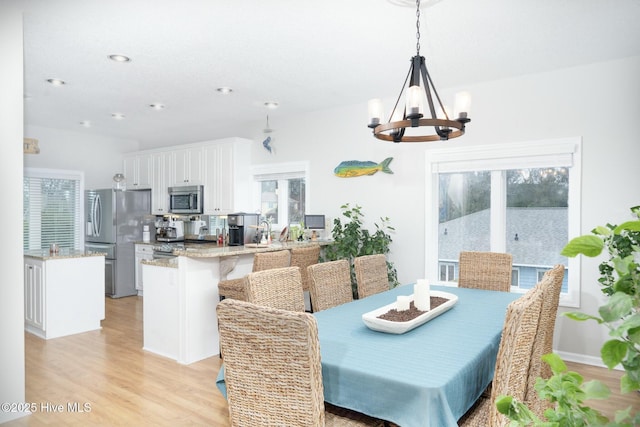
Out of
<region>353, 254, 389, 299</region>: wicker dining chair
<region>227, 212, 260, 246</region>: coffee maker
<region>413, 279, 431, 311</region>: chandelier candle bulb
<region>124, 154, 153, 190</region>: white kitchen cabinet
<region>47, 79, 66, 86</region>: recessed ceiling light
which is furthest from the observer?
<region>124, 154, 153, 190</region>: white kitchen cabinet

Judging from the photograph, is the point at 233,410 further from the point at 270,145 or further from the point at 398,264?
the point at 270,145

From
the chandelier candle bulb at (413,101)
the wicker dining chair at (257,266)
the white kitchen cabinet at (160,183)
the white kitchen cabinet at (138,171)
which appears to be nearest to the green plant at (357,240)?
the wicker dining chair at (257,266)

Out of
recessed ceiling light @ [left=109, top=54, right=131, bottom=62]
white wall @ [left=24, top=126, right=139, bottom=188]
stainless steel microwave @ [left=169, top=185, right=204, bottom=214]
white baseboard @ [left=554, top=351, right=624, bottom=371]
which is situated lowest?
white baseboard @ [left=554, top=351, right=624, bottom=371]

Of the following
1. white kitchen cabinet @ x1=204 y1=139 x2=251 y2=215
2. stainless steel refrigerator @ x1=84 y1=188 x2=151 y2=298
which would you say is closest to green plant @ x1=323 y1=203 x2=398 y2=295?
white kitchen cabinet @ x1=204 y1=139 x2=251 y2=215

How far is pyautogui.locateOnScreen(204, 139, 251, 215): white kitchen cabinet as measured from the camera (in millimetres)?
5746

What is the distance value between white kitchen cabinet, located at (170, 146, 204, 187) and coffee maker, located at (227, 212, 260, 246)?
→ 5.31ft

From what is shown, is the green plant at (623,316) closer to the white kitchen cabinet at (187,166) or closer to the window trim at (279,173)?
the window trim at (279,173)

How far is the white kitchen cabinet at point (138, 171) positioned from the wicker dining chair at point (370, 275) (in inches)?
185

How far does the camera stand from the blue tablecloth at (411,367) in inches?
57.5

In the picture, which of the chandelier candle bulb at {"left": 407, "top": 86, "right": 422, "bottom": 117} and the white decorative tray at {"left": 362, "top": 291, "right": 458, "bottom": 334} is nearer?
the white decorative tray at {"left": 362, "top": 291, "right": 458, "bottom": 334}

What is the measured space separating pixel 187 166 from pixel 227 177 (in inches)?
32.9

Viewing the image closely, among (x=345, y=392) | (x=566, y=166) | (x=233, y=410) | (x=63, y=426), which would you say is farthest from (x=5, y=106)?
(x=566, y=166)

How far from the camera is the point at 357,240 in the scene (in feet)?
15.6

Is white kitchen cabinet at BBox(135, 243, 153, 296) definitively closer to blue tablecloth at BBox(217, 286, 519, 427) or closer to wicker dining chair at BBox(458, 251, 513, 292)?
wicker dining chair at BBox(458, 251, 513, 292)
